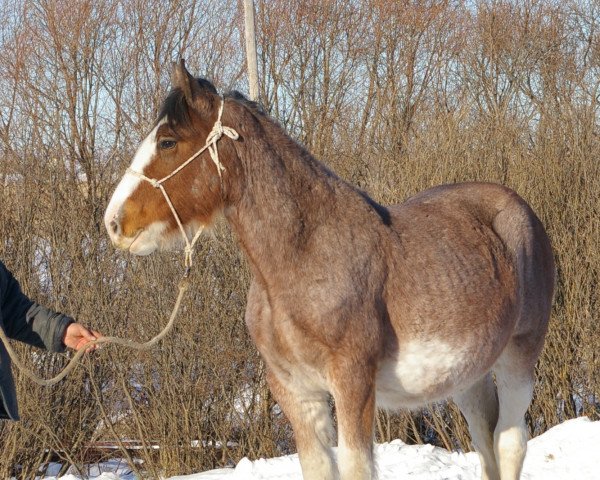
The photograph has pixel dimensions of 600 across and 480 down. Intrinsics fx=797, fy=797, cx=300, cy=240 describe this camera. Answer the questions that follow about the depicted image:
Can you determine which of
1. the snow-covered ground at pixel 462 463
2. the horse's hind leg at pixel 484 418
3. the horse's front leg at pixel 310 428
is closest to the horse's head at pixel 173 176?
the horse's front leg at pixel 310 428

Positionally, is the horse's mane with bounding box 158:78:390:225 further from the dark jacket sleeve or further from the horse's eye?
the dark jacket sleeve

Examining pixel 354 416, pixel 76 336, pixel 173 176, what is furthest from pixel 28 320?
pixel 354 416

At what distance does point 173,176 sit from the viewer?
131 inches

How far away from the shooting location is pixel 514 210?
4.48 meters

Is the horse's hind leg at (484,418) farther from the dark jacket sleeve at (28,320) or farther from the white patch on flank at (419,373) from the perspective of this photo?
the dark jacket sleeve at (28,320)

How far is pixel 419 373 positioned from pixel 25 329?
1.84 m

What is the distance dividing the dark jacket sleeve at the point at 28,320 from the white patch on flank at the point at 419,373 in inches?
58.1

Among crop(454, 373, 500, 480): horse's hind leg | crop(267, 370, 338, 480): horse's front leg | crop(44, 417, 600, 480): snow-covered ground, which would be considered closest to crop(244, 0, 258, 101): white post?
crop(44, 417, 600, 480): snow-covered ground

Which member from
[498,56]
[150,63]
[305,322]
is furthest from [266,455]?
[498,56]

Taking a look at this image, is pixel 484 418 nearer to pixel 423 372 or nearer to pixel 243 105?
pixel 423 372

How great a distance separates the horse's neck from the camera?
3.41m

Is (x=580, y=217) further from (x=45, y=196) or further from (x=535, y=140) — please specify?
(x=45, y=196)

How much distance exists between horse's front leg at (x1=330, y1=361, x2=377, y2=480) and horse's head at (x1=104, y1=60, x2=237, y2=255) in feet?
3.01

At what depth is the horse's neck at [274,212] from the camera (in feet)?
11.2
